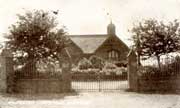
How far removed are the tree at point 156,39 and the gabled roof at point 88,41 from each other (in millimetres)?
24072

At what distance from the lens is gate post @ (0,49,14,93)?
21375 mm

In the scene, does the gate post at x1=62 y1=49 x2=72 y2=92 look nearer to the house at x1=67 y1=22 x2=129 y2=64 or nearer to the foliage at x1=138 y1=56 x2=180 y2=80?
the foliage at x1=138 y1=56 x2=180 y2=80

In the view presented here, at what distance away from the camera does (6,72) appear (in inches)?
850

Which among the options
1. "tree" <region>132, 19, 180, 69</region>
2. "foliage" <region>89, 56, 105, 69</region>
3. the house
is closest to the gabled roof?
the house

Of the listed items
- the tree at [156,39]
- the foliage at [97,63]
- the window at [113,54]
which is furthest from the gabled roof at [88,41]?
the tree at [156,39]

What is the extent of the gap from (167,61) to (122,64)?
25.0 metres

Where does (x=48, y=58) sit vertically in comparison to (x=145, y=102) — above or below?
above

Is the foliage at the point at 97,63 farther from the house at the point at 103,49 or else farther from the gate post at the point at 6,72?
the gate post at the point at 6,72

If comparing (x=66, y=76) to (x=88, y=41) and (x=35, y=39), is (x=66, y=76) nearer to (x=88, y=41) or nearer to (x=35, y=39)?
(x=35, y=39)

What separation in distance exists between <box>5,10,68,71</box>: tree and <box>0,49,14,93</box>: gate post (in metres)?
1.13

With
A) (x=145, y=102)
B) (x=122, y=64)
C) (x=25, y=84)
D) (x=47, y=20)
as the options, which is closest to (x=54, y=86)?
(x=25, y=84)

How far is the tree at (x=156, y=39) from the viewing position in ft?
89.5

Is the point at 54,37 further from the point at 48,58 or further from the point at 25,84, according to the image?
the point at 25,84

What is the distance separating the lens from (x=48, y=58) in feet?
78.7
